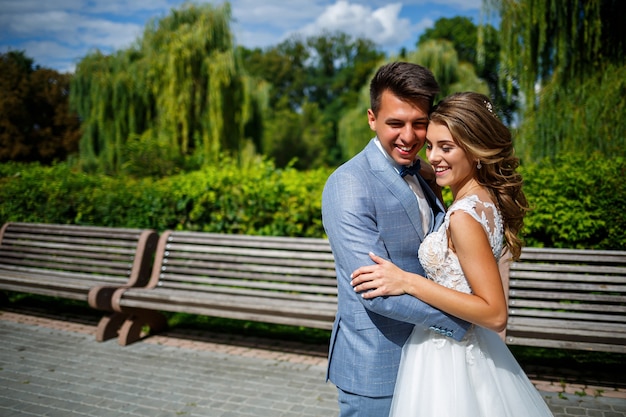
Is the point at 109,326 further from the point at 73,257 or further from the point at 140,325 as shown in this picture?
the point at 73,257

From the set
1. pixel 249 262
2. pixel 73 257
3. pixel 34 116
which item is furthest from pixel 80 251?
pixel 34 116

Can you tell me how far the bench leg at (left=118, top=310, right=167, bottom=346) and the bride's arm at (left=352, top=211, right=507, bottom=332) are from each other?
4.08 metres

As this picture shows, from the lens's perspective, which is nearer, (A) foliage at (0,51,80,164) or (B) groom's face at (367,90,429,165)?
(B) groom's face at (367,90,429,165)

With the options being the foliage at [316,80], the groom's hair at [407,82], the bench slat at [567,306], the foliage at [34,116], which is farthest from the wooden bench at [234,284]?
the foliage at [316,80]

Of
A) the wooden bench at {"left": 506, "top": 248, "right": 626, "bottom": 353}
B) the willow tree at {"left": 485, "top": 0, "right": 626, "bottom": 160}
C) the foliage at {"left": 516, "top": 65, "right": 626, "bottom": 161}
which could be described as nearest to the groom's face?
the wooden bench at {"left": 506, "top": 248, "right": 626, "bottom": 353}

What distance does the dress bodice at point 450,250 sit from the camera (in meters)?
2.05

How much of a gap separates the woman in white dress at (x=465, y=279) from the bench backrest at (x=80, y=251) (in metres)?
4.25

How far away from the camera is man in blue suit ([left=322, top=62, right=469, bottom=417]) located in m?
1.97

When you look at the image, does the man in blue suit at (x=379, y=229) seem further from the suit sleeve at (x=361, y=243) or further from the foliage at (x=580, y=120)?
the foliage at (x=580, y=120)

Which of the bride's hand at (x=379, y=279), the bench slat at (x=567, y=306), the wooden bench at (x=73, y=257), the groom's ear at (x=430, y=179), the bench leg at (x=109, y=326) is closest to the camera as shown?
the bride's hand at (x=379, y=279)

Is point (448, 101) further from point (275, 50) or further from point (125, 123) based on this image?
point (275, 50)

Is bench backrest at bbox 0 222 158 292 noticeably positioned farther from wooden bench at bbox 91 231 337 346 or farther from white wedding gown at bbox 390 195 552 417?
white wedding gown at bbox 390 195 552 417

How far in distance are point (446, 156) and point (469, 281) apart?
0.51 meters

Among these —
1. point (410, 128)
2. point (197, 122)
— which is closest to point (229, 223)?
point (410, 128)
